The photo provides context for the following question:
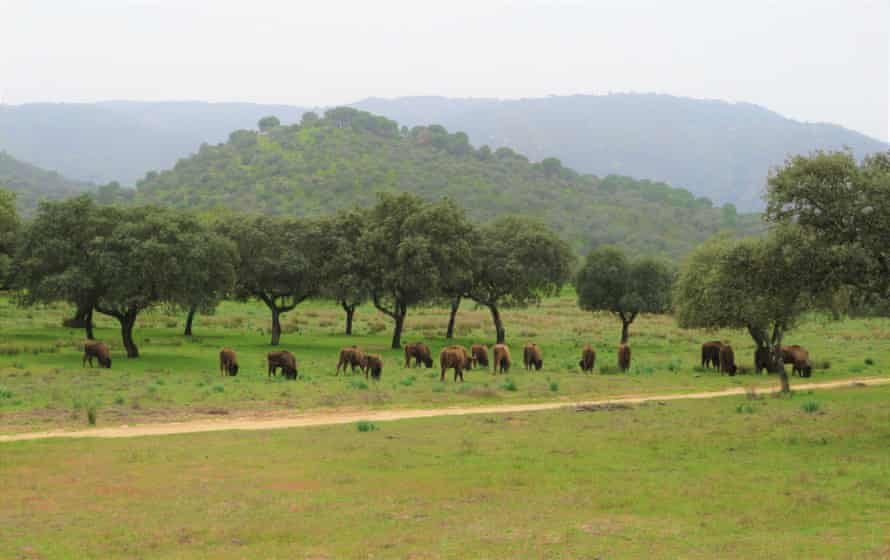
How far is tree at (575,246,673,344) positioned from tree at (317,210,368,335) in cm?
1841

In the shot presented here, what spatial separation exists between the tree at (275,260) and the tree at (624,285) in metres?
21.3

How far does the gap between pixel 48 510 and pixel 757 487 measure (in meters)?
12.4

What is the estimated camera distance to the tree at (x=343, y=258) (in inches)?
2218

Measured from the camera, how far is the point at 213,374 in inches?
1521

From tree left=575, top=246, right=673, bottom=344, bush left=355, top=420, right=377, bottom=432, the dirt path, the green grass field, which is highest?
tree left=575, top=246, right=673, bottom=344

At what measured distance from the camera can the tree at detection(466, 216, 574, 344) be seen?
6072 cm

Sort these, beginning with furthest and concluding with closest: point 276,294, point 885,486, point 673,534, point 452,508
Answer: point 276,294
point 885,486
point 452,508
point 673,534

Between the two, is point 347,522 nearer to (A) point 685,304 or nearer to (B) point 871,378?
(B) point 871,378

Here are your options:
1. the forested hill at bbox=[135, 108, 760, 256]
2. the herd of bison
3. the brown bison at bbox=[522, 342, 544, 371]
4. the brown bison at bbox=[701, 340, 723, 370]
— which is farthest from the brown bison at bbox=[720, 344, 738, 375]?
the forested hill at bbox=[135, 108, 760, 256]

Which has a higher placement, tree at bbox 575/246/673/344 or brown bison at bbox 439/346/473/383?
tree at bbox 575/246/673/344

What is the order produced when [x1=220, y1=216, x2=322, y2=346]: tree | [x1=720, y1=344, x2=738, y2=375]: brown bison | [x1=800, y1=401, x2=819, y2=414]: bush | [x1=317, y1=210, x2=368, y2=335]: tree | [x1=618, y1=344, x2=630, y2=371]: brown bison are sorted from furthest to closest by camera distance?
1. [x1=317, y1=210, x2=368, y2=335]: tree
2. [x1=220, y1=216, x2=322, y2=346]: tree
3. [x1=618, y1=344, x2=630, y2=371]: brown bison
4. [x1=720, y1=344, x2=738, y2=375]: brown bison
5. [x1=800, y1=401, x2=819, y2=414]: bush

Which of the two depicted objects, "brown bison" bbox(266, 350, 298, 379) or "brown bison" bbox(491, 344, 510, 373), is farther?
"brown bison" bbox(491, 344, 510, 373)

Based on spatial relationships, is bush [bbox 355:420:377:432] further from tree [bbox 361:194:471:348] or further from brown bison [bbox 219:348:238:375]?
tree [bbox 361:194:471:348]

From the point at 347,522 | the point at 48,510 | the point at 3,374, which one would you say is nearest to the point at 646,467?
the point at 347,522
